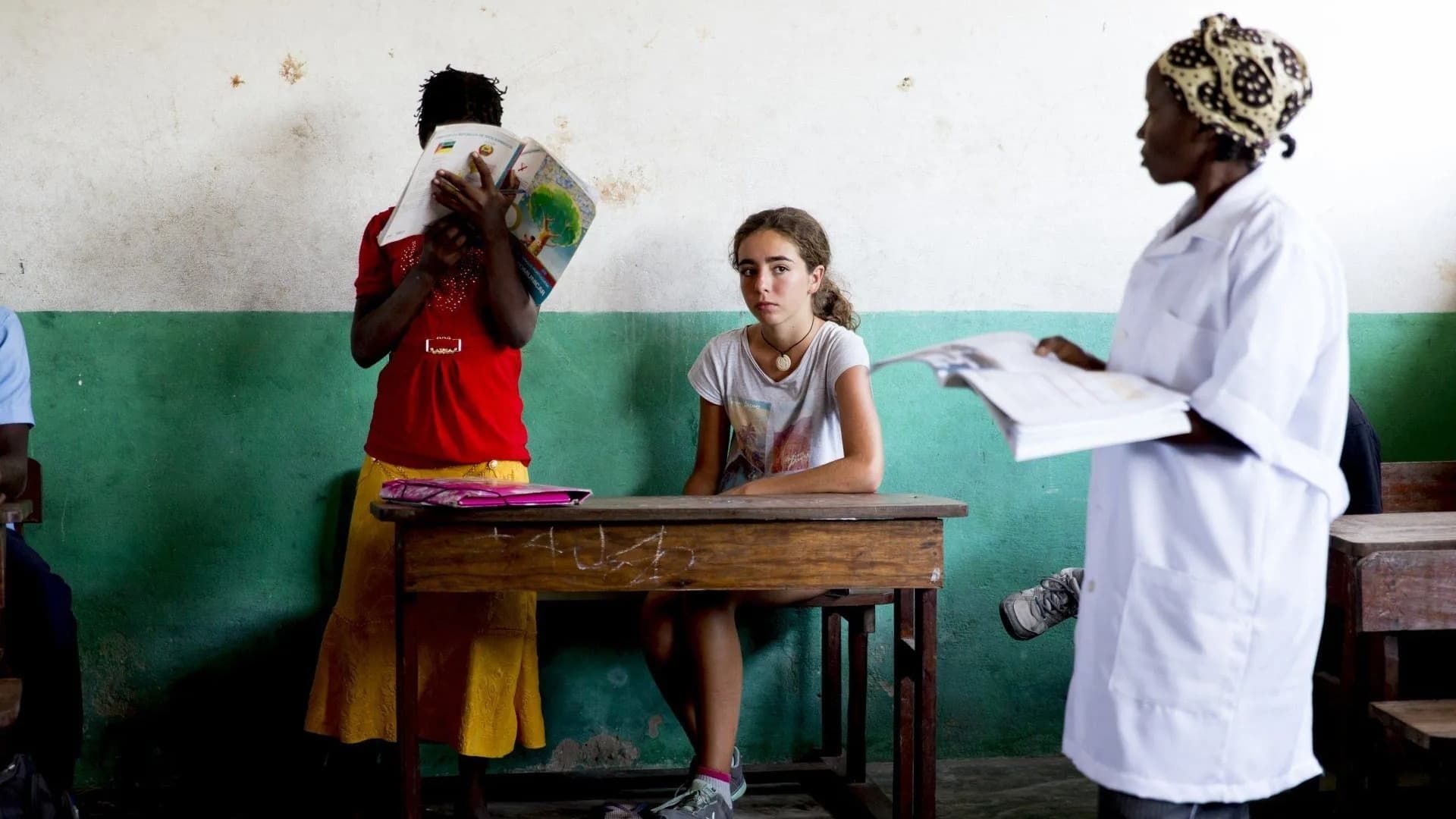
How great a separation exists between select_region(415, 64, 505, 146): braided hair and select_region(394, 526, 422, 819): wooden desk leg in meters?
0.92

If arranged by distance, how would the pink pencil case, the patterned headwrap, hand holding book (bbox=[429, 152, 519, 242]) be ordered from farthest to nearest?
hand holding book (bbox=[429, 152, 519, 242]) → the pink pencil case → the patterned headwrap

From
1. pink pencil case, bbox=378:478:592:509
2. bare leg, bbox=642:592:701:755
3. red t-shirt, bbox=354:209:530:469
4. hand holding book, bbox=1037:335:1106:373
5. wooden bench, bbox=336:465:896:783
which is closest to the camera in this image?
hand holding book, bbox=1037:335:1106:373

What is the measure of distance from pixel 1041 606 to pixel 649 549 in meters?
1.25

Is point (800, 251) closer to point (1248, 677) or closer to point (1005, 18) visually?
point (1005, 18)

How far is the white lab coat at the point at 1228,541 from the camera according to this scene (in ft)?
5.15

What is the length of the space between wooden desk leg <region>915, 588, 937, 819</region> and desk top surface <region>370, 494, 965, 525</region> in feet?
0.68

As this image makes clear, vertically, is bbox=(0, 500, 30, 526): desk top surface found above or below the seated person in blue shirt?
above

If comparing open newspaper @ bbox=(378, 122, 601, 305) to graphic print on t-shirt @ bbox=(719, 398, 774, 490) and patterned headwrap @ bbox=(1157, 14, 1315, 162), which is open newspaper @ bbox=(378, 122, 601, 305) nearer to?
graphic print on t-shirt @ bbox=(719, 398, 774, 490)

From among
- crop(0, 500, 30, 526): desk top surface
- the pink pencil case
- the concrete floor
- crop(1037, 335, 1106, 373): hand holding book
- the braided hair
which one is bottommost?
the concrete floor

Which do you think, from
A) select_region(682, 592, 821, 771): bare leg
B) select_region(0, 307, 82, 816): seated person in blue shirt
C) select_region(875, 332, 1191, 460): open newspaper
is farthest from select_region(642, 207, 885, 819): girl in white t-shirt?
select_region(0, 307, 82, 816): seated person in blue shirt

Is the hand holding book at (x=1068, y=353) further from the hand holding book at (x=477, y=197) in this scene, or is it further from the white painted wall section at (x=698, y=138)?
the white painted wall section at (x=698, y=138)

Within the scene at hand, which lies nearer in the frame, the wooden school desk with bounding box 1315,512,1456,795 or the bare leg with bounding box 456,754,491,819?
the wooden school desk with bounding box 1315,512,1456,795

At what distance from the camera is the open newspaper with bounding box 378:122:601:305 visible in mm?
2498

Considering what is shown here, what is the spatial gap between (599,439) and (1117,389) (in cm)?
194
